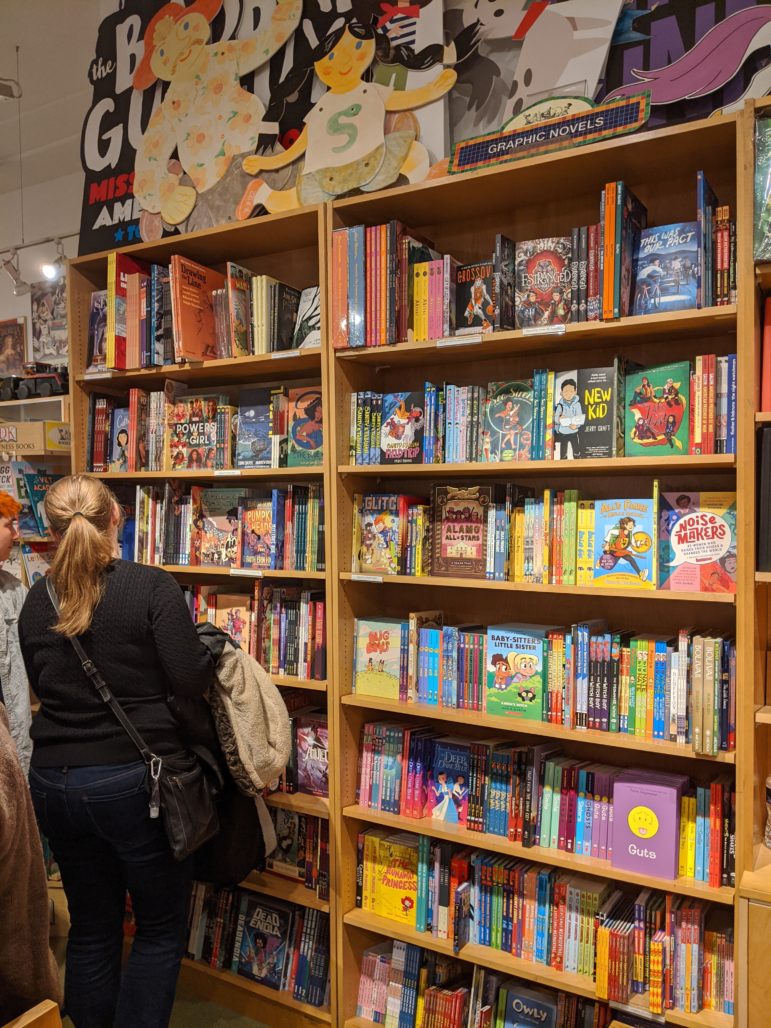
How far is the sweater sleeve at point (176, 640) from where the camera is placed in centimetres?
194

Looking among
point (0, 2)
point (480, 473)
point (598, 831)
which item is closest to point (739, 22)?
point (480, 473)

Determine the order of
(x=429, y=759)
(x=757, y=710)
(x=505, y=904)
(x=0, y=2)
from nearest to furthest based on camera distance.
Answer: (x=757, y=710), (x=505, y=904), (x=429, y=759), (x=0, y=2)

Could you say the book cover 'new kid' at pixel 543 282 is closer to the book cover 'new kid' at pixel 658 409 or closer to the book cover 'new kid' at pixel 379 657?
the book cover 'new kid' at pixel 658 409

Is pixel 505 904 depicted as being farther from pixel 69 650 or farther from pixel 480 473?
pixel 69 650

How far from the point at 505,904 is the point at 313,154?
228 centimetres

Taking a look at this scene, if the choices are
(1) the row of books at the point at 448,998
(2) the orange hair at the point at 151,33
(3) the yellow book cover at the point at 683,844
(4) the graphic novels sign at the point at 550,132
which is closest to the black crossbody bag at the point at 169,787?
(1) the row of books at the point at 448,998

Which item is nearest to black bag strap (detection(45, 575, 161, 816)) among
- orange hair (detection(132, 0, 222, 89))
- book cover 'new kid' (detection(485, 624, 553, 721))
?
book cover 'new kid' (detection(485, 624, 553, 721))

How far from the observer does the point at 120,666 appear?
1.95 meters

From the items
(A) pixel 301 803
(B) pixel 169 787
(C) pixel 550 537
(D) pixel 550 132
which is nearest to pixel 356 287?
(D) pixel 550 132

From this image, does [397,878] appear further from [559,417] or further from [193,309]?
[193,309]

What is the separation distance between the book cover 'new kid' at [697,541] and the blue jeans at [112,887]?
1.37m

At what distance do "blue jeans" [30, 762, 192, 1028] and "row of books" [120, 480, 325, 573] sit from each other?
79 cm

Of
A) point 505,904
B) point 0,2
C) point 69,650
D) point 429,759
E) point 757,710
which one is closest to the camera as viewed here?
point 757,710

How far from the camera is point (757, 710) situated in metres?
1.82
